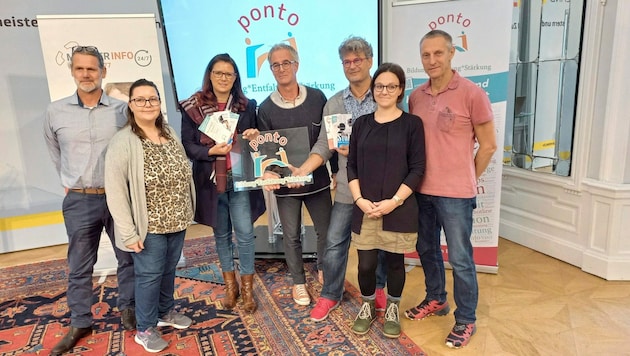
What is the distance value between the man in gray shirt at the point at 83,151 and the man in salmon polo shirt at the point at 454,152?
1629 millimetres

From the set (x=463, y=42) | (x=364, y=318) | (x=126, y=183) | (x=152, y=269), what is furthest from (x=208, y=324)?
(x=463, y=42)

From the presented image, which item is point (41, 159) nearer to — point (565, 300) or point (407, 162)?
point (407, 162)

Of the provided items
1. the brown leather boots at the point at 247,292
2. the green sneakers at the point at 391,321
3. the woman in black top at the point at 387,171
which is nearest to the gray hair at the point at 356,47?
the woman in black top at the point at 387,171

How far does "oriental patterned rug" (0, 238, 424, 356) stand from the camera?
7.82 ft

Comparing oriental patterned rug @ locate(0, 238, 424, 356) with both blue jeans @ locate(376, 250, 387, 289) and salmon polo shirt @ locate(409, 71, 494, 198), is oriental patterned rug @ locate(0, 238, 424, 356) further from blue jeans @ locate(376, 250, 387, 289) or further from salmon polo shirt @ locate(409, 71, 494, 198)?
salmon polo shirt @ locate(409, 71, 494, 198)

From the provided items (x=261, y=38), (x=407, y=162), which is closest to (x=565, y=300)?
(x=407, y=162)

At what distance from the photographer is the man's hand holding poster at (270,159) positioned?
2.47 m

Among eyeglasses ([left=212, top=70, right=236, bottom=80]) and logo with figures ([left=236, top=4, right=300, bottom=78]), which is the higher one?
logo with figures ([left=236, top=4, right=300, bottom=78])

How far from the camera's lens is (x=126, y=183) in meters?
2.11

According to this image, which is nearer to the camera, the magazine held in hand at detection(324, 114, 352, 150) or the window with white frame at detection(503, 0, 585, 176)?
the magazine held in hand at detection(324, 114, 352, 150)

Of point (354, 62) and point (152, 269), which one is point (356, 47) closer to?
point (354, 62)

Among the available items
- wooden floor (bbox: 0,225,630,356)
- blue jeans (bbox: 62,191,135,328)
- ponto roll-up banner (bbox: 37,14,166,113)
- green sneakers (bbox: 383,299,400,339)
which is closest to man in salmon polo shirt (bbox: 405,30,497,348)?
wooden floor (bbox: 0,225,630,356)

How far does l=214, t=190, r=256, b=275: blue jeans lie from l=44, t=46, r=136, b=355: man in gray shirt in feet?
2.02

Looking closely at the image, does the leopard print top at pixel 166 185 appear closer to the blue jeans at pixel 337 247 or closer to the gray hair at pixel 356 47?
the blue jeans at pixel 337 247
